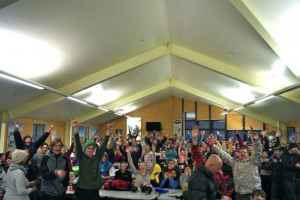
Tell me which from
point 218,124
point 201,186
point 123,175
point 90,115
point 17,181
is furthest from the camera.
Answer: point 218,124

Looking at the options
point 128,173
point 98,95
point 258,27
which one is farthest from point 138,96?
point 258,27

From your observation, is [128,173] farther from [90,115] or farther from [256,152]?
[90,115]

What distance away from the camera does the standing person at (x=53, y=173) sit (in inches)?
157

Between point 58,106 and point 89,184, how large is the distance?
24.1ft

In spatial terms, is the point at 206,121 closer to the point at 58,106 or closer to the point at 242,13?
the point at 58,106

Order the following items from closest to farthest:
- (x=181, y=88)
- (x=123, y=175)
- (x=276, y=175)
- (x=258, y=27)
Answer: (x=258, y=27) < (x=123, y=175) < (x=276, y=175) < (x=181, y=88)

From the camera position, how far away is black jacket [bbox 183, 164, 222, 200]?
2.83 metres

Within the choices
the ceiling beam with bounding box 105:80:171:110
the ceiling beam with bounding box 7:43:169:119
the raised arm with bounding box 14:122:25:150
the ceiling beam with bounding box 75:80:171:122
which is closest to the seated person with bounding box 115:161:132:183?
the raised arm with bounding box 14:122:25:150

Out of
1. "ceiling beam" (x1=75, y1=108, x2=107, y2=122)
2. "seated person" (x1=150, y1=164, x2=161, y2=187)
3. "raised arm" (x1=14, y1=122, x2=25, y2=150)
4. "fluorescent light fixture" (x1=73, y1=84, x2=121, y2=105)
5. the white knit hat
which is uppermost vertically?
"fluorescent light fixture" (x1=73, y1=84, x2=121, y2=105)

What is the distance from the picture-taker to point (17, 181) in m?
3.63

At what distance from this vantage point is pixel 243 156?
4500 mm

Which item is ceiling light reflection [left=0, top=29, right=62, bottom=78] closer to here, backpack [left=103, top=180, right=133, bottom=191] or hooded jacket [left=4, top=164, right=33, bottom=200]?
hooded jacket [left=4, top=164, right=33, bottom=200]

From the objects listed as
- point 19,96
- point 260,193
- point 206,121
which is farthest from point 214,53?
point 206,121

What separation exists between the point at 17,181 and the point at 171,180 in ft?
11.2
